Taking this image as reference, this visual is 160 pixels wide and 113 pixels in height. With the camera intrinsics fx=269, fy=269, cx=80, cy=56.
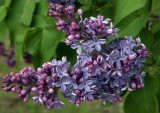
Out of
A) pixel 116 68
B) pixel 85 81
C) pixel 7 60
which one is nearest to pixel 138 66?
pixel 116 68

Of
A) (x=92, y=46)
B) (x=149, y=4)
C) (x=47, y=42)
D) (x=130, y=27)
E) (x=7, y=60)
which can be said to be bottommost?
(x=7, y=60)

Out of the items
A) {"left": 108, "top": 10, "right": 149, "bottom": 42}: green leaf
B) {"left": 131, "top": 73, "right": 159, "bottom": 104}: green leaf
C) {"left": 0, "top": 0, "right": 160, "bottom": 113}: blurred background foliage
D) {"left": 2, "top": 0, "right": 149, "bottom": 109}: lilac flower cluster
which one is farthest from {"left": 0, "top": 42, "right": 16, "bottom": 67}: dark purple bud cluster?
{"left": 108, "top": 10, "right": 149, "bottom": 42}: green leaf

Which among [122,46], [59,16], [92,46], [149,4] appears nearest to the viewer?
[92,46]

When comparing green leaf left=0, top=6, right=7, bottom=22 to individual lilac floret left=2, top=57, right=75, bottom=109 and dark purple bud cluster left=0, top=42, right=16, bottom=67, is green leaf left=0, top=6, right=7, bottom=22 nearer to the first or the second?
individual lilac floret left=2, top=57, right=75, bottom=109

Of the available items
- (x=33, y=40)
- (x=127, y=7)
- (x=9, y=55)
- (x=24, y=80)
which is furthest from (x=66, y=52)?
(x=9, y=55)

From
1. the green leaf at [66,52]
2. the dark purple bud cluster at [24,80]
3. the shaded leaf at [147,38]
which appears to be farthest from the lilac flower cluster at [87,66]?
the green leaf at [66,52]

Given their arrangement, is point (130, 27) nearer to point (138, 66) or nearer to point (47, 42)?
point (138, 66)

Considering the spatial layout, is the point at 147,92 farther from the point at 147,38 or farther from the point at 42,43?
the point at 42,43
